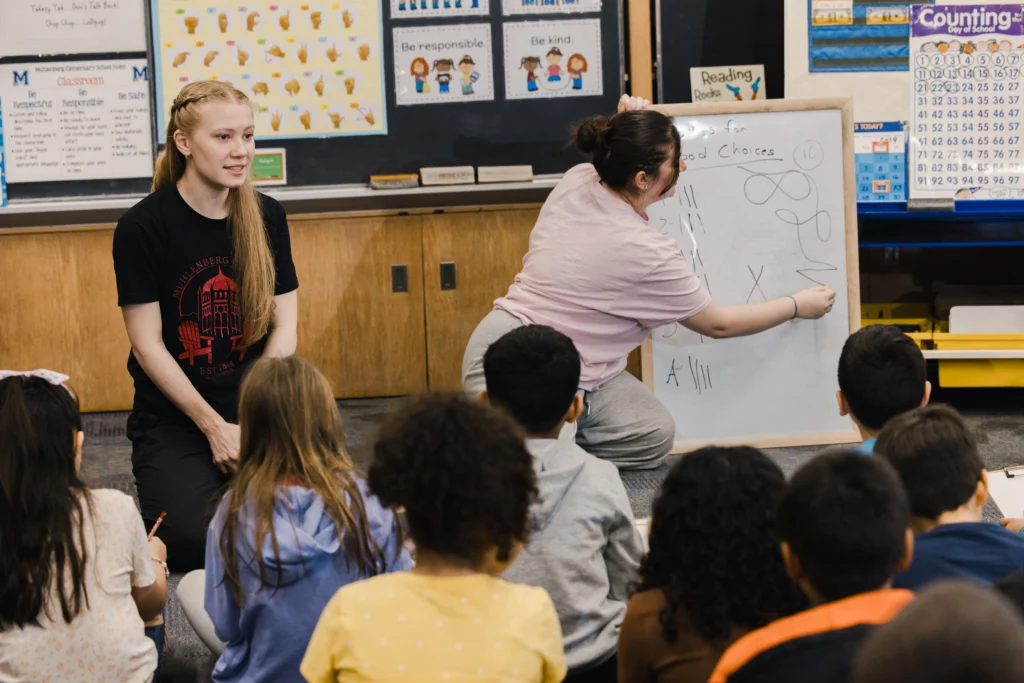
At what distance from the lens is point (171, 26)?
4168mm

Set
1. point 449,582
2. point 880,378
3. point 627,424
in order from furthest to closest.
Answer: point 627,424 < point 880,378 < point 449,582

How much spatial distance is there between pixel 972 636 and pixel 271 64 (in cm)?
374

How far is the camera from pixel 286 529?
5.90ft

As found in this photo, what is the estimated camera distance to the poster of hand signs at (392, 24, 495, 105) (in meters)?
4.20

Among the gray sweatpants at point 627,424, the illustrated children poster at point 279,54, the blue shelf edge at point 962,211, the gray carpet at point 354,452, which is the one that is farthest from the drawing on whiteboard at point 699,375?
the illustrated children poster at point 279,54

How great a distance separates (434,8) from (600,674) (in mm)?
2837

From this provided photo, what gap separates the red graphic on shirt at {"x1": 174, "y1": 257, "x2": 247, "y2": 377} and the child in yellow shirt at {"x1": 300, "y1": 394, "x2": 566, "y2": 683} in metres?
1.52

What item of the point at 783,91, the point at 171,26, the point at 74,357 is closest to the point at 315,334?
the point at 74,357

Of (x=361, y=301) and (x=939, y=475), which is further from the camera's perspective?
(x=361, y=301)

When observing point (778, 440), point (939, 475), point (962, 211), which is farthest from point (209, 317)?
point (962, 211)

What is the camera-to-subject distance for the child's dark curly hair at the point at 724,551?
59.4 inches

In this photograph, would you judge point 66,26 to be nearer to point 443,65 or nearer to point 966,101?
point 443,65

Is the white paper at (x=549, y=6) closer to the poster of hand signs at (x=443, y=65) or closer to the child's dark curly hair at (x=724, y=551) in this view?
the poster of hand signs at (x=443, y=65)

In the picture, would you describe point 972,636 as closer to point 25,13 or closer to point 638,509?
point 638,509
